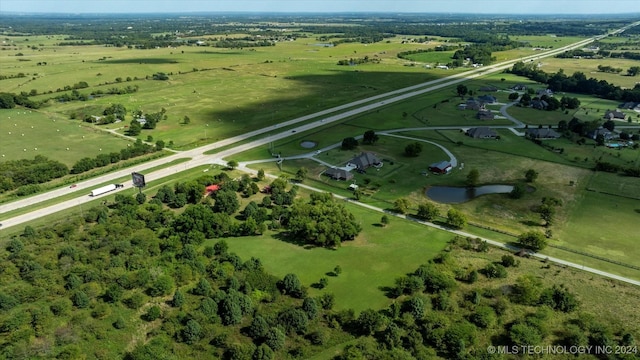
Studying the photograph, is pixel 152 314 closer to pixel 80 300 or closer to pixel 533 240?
pixel 80 300

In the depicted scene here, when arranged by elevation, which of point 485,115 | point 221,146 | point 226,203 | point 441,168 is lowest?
point 221,146

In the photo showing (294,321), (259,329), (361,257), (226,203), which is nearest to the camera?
(259,329)

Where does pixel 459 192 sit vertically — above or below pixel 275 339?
above

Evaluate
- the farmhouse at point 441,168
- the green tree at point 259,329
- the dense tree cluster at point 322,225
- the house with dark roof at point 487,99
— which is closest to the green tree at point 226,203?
the dense tree cluster at point 322,225

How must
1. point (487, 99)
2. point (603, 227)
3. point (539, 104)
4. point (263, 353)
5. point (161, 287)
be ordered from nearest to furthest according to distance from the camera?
point (263, 353)
point (161, 287)
point (603, 227)
point (539, 104)
point (487, 99)

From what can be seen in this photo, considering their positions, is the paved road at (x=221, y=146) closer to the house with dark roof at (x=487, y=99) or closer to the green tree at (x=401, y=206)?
the house with dark roof at (x=487, y=99)

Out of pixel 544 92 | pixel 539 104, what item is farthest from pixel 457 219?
pixel 544 92
